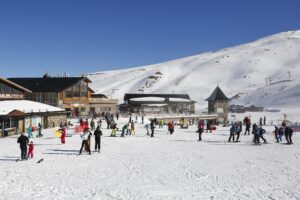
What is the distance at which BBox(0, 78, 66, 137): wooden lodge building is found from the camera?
2834cm

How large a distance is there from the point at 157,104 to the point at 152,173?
60.0m

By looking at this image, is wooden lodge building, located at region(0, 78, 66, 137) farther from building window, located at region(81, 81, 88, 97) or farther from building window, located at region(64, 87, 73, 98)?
building window, located at region(81, 81, 88, 97)

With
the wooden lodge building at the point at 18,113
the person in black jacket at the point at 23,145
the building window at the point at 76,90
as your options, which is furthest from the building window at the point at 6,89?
the person in black jacket at the point at 23,145

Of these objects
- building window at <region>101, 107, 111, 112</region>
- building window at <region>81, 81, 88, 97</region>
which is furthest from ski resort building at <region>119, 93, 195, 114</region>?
building window at <region>81, 81, 88, 97</region>

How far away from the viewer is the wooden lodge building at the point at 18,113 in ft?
93.0

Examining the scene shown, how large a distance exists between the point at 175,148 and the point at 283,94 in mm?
101069

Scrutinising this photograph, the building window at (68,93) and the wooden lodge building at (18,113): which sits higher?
the building window at (68,93)

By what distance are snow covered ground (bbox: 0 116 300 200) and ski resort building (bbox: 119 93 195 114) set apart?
50070mm

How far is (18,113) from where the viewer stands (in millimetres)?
28984

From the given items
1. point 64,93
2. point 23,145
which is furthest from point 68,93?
point 23,145

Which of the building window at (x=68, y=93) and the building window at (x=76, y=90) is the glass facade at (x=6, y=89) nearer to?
→ the building window at (x=68, y=93)

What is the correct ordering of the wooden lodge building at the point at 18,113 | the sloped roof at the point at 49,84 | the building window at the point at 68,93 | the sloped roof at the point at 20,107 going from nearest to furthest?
1. the wooden lodge building at the point at 18,113
2. the sloped roof at the point at 20,107
3. the sloped roof at the point at 49,84
4. the building window at the point at 68,93

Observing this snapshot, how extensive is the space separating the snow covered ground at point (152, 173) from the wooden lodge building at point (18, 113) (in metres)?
7.38

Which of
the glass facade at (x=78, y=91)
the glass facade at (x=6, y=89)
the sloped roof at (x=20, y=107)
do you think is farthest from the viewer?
the glass facade at (x=78, y=91)
